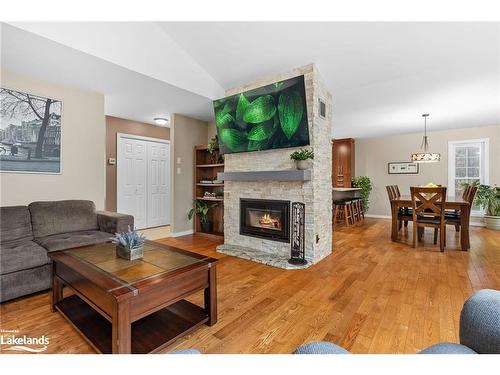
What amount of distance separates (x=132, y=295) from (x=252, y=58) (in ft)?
9.63

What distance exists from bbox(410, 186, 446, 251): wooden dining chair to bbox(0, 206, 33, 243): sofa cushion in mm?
4825

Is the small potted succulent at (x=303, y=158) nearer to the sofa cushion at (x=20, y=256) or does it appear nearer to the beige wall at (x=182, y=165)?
the beige wall at (x=182, y=165)

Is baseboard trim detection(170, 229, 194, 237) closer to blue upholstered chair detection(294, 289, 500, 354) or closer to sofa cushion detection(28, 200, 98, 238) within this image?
sofa cushion detection(28, 200, 98, 238)

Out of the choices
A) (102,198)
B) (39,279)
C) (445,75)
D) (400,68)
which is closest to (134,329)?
(39,279)

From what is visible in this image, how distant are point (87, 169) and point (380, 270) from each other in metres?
4.07

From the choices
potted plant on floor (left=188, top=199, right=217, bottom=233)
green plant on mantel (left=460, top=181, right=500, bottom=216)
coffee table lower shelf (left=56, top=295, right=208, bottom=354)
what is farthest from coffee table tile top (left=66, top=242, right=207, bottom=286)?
green plant on mantel (left=460, top=181, right=500, bottom=216)

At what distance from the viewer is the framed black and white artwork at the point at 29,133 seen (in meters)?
2.79

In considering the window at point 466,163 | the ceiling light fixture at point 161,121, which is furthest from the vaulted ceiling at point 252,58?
the window at point 466,163

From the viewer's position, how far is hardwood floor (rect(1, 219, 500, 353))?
1.54m

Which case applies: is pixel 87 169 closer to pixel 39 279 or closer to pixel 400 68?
pixel 39 279

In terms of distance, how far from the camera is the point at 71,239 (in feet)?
8.03

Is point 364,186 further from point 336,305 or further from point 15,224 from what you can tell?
point 15,224

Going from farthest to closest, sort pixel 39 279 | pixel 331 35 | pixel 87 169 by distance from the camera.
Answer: pixel 87 169, pixel 331 35, pixel 39 279

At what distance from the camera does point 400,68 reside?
3.11 metres
